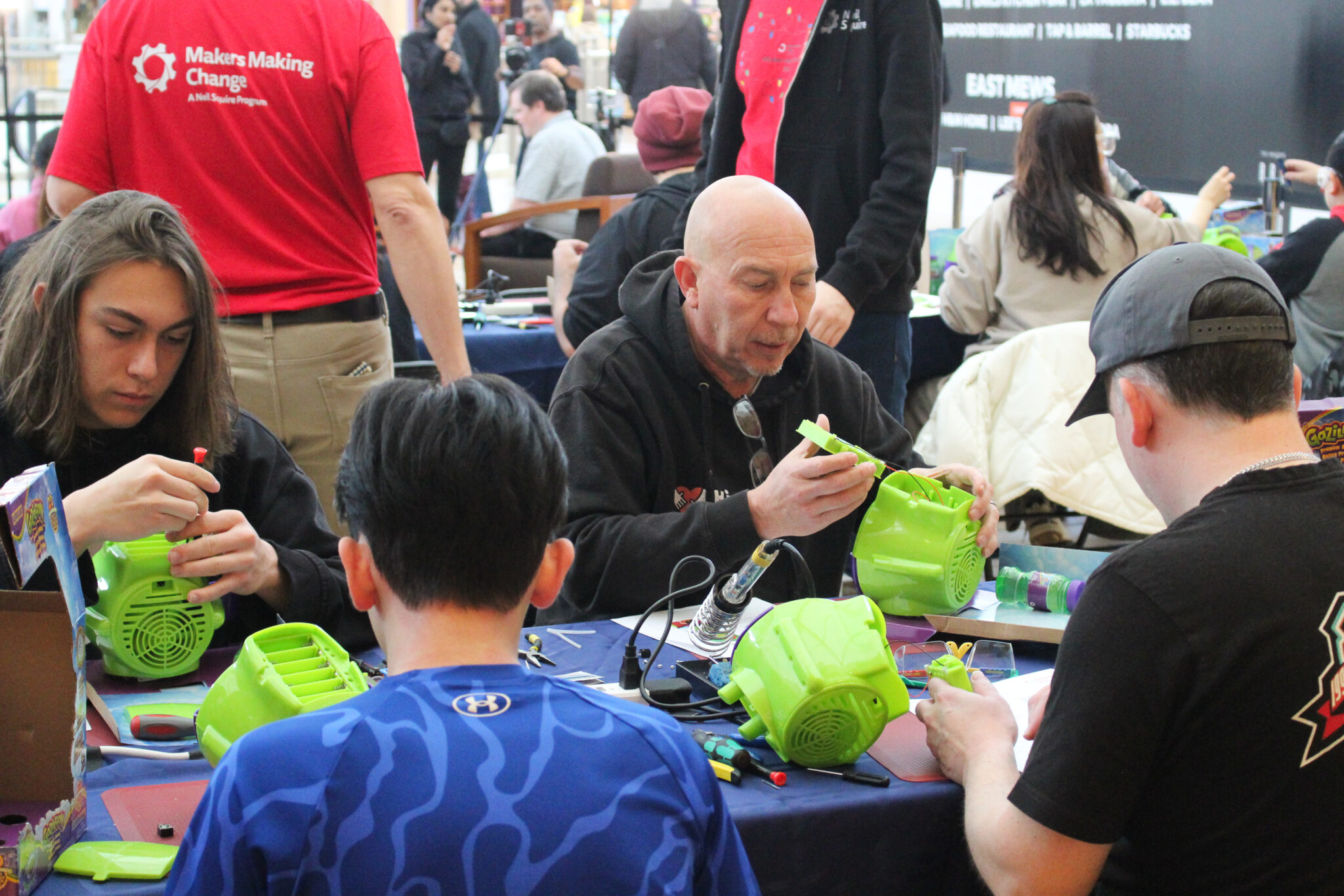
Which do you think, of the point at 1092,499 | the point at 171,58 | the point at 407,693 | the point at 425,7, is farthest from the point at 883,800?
the point at 425,7

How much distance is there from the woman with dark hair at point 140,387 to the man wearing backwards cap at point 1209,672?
3.40 ft

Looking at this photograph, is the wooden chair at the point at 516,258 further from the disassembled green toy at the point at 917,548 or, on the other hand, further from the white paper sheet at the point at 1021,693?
the white paper sheet at the point at 1021,693

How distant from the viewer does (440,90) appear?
26.5 ft

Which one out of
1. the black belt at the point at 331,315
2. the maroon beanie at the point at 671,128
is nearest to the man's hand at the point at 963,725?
the black belt at the point at 331,315

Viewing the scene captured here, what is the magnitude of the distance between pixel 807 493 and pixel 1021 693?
16.6 inches

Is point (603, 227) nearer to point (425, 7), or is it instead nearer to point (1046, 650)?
point (1046, 650)

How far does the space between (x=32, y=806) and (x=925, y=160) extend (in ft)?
7.56

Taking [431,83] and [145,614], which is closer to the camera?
[145,614]

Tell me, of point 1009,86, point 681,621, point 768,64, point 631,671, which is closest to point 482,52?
→ point 1009,86

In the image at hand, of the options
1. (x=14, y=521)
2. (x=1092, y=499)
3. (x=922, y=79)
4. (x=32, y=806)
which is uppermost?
(x=922, y=79)

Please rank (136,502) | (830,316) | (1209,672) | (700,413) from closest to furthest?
(1209,672) → (136,502) → (700,413) → (830,316)

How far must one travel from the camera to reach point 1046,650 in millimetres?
1950

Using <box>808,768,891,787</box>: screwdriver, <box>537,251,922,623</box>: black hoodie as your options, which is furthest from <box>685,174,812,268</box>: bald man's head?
<box>808,768,891,787</box>: screwdriver

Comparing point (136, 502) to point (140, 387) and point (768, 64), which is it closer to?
point (140, 387)
